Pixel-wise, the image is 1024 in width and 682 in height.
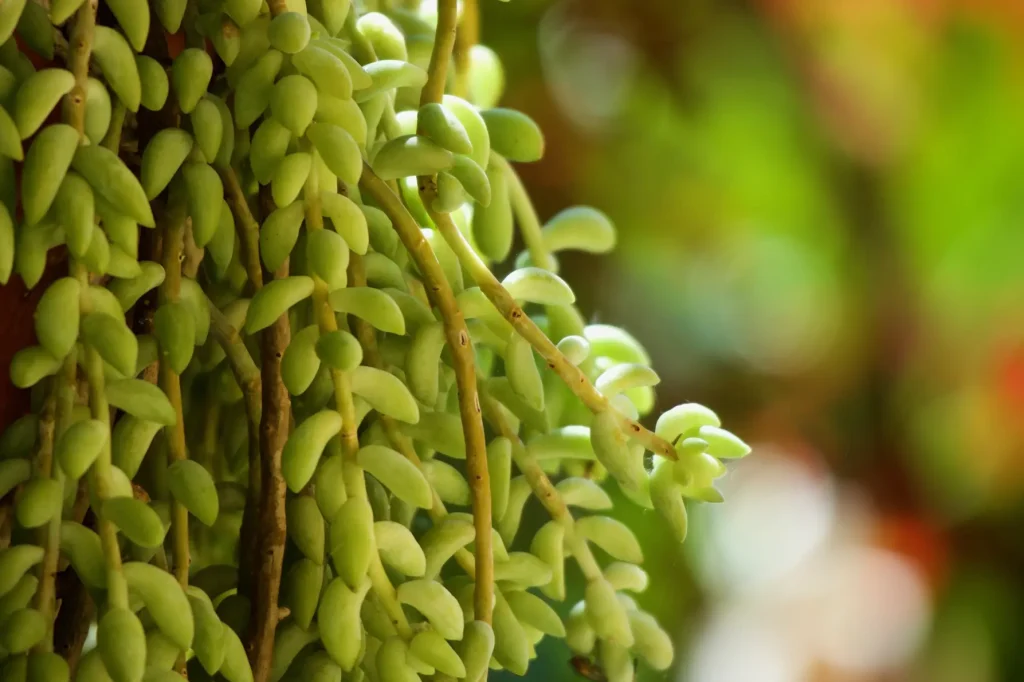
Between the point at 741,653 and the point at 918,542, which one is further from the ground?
the point at 918,542

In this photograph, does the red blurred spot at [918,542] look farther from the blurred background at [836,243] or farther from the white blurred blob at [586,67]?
the white blurred blob at [586,67]

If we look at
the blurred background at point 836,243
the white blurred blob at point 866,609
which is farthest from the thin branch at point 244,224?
the white blurred blob at point 866,609

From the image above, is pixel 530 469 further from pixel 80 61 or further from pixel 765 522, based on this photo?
pixel 765 522

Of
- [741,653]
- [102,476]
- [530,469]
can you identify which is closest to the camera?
[102,476]

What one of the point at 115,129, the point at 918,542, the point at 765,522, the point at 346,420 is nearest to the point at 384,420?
the point at 346,420

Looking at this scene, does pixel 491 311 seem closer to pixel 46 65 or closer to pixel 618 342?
pixel 618 342

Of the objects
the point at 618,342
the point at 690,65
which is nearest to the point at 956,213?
the point at 690,65
